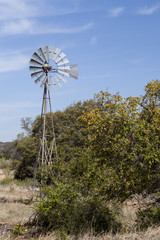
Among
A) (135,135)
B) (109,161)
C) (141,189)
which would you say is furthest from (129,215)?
(135,135)

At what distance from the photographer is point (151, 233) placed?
761 cm

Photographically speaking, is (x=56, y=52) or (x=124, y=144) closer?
(x=124, y=144)

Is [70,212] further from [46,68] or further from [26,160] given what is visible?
[26,160]

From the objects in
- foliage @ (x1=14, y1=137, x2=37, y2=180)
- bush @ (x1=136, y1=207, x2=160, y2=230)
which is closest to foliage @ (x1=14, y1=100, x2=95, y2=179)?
foliage @ (x1=14, y1=137, x2=37, y2=180)

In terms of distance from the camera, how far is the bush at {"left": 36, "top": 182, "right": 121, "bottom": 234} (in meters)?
8.15

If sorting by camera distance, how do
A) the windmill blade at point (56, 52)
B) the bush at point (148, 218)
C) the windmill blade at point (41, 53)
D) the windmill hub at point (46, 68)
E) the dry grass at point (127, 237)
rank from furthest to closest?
1. the windmill hub at point (46, 68)
2. the windmill blade at point (41, 53)
3. the windmill blade at point (56, 52)
4. the bush at point (148, 218)
5. the dry grass at point (127, 237)

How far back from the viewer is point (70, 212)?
8312mm

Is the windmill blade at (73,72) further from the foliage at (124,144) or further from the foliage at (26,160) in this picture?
the foliage at (26,160)

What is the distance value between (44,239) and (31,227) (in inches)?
43.9

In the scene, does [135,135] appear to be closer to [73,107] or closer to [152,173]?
[152,173]

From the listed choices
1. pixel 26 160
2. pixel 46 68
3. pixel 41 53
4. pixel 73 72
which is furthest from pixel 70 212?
pixel 26 160

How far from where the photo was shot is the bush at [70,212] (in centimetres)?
815

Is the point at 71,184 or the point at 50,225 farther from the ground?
the point at 71,184

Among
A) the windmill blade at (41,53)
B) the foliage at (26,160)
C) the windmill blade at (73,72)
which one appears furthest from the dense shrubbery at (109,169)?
the foliage at (26,160)
